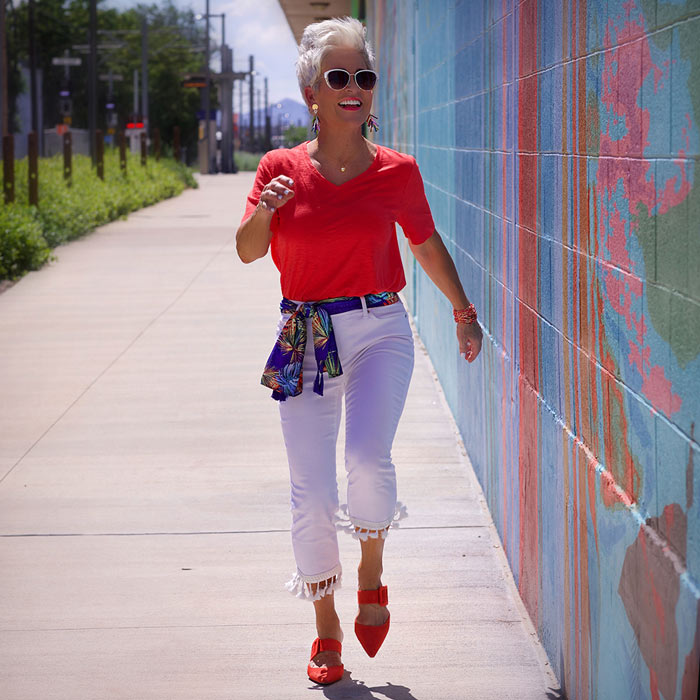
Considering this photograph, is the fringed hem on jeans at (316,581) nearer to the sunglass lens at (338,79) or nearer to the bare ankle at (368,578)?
the bare ankle at (368,578)

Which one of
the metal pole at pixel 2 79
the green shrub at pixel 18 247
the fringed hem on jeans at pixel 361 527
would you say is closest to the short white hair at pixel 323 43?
the fringed hem on jeans at pixel 361 527

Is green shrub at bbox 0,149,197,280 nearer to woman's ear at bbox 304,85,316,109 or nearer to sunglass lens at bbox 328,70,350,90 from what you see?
woman's ear at bbox 304,85,316,109

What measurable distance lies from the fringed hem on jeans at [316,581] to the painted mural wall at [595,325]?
Answer: 65cm

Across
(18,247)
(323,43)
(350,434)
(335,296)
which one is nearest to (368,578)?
(350,434)

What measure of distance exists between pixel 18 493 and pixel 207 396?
8.00 ft

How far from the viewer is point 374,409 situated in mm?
3787

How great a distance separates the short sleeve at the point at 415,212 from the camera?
3.88 m

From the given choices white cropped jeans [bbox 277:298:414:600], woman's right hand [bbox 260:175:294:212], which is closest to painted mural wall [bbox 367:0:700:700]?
white cropped jeans [bbox 277:298:414:600]

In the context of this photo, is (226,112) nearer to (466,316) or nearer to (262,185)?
(466,316)

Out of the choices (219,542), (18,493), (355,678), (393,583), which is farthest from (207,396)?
(355,678)

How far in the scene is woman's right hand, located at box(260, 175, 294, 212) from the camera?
11.6 feet

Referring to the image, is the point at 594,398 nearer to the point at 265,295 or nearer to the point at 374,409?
the point at 374,409

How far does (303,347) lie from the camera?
148 inches

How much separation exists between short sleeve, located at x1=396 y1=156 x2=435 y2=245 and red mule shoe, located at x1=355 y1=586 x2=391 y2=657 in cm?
107
